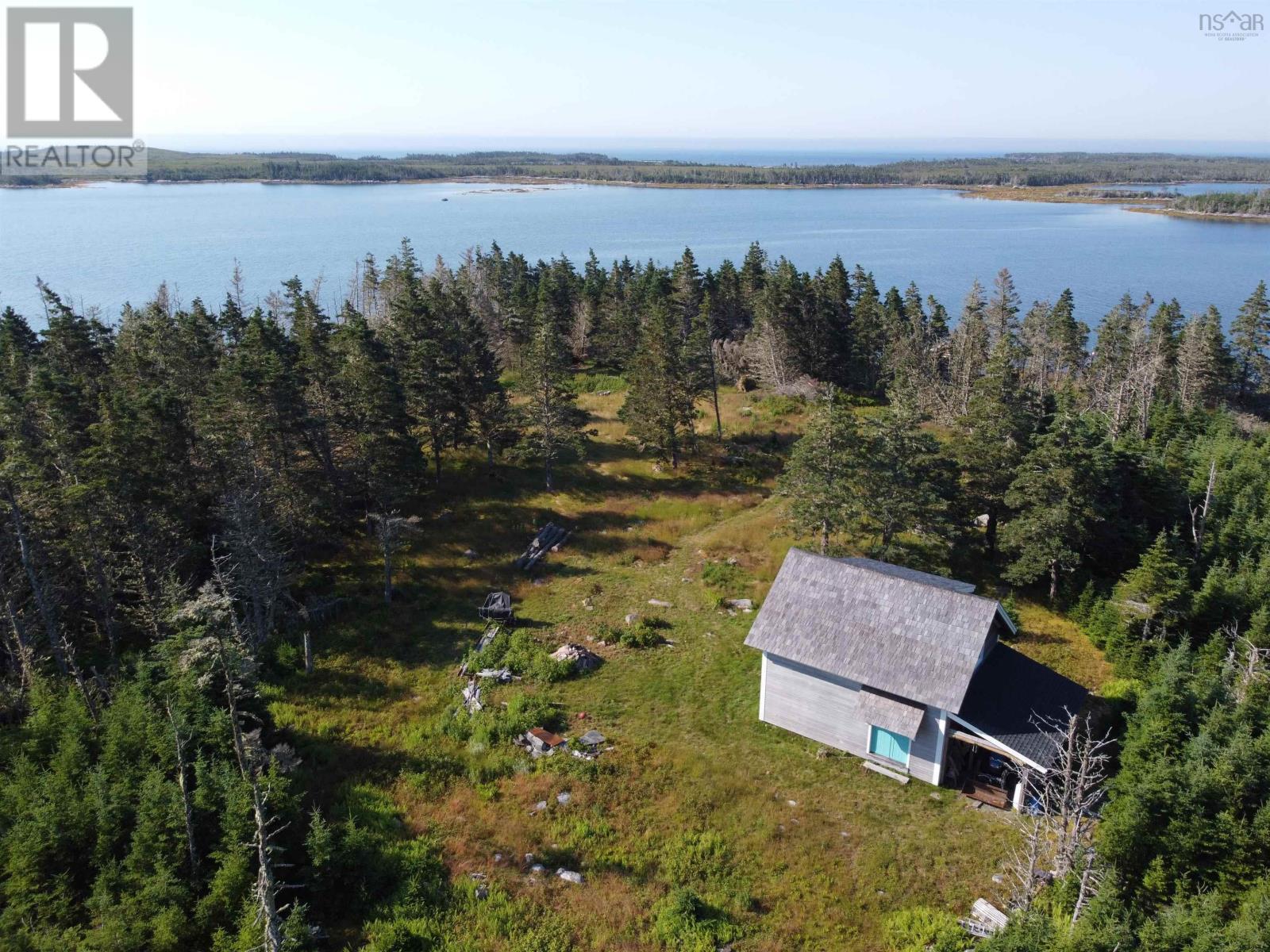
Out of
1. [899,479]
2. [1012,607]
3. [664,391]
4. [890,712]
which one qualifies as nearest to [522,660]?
[890,712]

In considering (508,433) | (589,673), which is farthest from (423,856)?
(508,433)

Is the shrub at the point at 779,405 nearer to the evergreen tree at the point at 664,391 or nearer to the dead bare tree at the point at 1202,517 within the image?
Result: the evergreen tree at the point at 664,391

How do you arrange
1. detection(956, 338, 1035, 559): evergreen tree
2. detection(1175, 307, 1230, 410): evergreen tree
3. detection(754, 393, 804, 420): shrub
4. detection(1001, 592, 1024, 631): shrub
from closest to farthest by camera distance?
detection(1001, 592, 1024, 631): shrub, detection(956, 338, 1035, 559): evergreen tree, detection(754, 393, 804, 420): shrub, detection(1175, 307, 1230, 410): evergreen tree

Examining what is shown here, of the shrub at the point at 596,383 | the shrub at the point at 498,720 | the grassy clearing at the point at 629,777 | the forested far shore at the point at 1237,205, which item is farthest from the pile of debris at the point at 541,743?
the forested far shore at the point at 1237,205

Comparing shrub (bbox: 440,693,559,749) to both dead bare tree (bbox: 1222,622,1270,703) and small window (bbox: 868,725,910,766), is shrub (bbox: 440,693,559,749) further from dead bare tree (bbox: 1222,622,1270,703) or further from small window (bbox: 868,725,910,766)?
dead bare tree (bbox: 1222,622,1270,703)

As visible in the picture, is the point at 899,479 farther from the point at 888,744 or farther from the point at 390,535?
the point at 390,535

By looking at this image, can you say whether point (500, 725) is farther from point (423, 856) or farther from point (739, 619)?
point (739, 619)

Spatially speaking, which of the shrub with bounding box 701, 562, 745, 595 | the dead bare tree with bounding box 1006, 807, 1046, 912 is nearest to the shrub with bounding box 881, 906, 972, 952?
the dead bare tree with bounding box 1006, 807, 1046, 912
